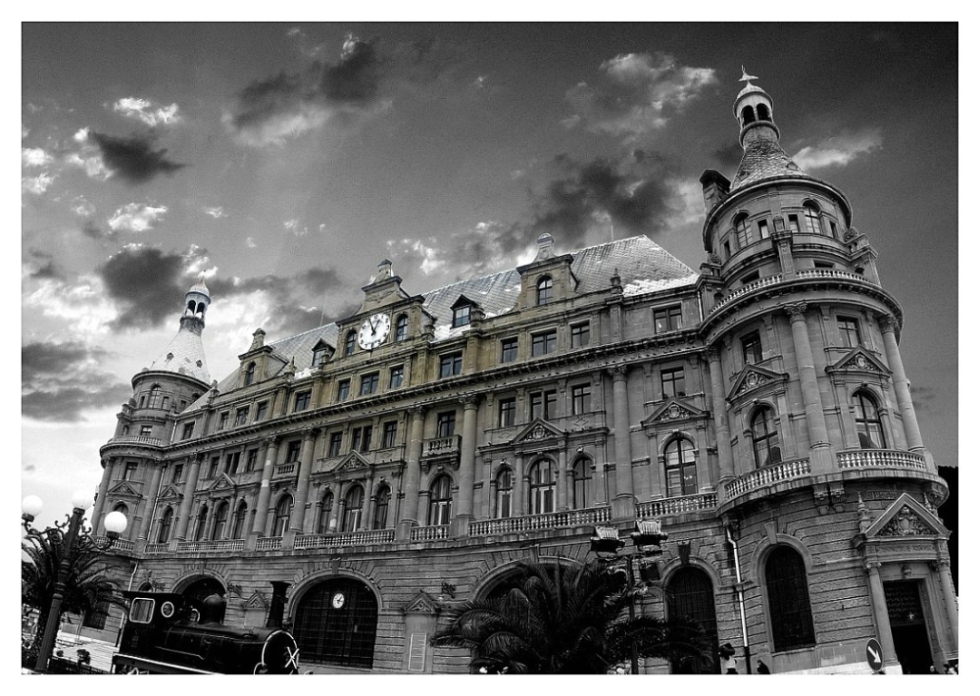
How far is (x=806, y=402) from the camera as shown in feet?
90.4

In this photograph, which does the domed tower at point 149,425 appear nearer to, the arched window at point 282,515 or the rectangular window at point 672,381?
the arched window at point 282,515

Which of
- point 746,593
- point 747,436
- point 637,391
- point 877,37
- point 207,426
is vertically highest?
point 877,37

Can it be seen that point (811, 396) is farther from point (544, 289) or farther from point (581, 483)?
point (544, 289)

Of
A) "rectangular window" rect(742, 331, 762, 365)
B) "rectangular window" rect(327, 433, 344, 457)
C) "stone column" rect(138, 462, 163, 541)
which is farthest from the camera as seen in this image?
"stone column" rect(138, 462, 163, 541)

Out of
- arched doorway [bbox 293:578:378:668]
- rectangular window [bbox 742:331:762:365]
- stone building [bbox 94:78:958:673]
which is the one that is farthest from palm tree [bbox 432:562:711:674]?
arched doorway [bbox 293:578:378:668]

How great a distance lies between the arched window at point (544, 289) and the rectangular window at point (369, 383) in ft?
38.3

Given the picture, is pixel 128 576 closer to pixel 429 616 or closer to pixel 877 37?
pixel 429 616

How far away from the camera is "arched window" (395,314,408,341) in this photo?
4406 centimetres

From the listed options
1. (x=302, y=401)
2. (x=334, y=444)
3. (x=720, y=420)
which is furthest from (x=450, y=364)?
(x=720, y=420)

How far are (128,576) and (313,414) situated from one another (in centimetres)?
1733

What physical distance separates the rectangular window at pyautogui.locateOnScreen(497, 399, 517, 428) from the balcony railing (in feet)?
26.6

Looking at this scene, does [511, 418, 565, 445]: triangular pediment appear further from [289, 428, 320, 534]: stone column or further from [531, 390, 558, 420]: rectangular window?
[289, 428, 320, 534]: stone column

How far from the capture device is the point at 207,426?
51.7 meters
